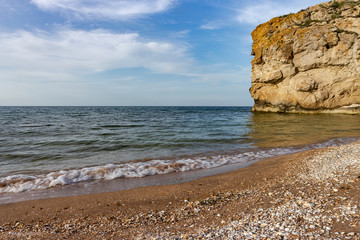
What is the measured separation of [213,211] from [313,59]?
107 ft

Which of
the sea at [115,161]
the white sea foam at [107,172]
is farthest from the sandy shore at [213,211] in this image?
the white sea foam at [107,172]

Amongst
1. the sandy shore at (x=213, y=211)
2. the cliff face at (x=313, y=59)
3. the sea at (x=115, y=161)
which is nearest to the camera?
the sandy shore at (x=213, y=211)

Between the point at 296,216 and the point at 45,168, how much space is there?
304 inches

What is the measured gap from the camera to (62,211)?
4.04m

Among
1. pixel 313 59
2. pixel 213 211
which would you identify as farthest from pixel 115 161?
pixel 313 59

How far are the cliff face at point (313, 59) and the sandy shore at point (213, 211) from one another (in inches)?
1133

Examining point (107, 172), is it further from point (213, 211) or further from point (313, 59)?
point (313, 59)

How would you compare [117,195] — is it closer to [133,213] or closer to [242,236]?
[133,213]

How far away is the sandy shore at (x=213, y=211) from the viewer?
279cm

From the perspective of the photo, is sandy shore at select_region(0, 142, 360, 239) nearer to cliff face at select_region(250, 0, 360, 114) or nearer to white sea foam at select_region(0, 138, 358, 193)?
white sea foam at select_region(0, 138, 358, 193)

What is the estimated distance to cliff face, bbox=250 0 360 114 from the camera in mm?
27156

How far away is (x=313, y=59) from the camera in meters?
28.9

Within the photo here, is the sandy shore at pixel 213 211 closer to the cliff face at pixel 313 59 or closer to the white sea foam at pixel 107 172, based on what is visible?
the white sea foam at pixel 107 172

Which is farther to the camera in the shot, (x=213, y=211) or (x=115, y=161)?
(x=115, y=161)
